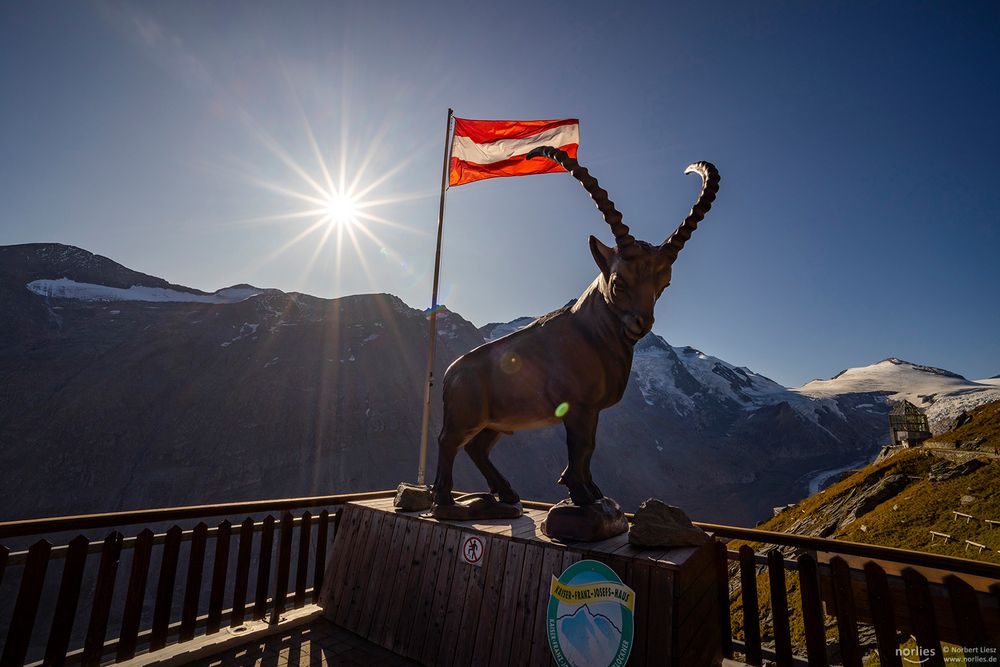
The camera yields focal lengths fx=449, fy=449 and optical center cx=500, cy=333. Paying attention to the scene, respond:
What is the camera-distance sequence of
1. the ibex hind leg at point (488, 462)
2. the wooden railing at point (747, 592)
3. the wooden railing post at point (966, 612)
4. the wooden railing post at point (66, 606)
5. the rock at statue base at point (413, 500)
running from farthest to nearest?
1. the ibex hind leg at point (488, 462)
2. the rock at statue base at point (413, 500)
3. the wooden railing post at point (66, 606)
4. the wooden railing at point (747, 592)
5. the wooden railing post at point (966, 612)

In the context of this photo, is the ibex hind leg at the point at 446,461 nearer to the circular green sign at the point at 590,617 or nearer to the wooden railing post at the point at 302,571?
the wooden railing post at the point at 302,571

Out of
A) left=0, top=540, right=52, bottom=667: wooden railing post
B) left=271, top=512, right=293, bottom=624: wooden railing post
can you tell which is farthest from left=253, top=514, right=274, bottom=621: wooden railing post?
left=0, top=540, right=52, bottom=667: wooden railing post

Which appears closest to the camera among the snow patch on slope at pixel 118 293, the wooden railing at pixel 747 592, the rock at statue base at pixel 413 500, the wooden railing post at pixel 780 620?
the wooden railing at pixel 747 592

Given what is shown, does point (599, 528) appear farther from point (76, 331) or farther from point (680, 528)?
point (76, 331)

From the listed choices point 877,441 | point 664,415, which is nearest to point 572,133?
point 664,415

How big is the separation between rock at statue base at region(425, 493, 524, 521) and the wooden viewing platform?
11 cm

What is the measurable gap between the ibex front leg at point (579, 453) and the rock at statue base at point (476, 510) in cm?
116

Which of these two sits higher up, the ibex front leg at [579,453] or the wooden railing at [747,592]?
the ibex front leg at [579,453]

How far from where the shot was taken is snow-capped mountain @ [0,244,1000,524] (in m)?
52.4

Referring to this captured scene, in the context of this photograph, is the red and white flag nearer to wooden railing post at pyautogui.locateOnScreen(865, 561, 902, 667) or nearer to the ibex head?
the ibex head

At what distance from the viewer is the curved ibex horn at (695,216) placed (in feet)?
13.4

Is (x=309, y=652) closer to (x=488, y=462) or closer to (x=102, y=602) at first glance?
(x=102, y=602)

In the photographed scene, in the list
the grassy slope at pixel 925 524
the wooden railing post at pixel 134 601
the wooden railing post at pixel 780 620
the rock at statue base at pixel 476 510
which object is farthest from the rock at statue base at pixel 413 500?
the grassy slope at pixel 925 524

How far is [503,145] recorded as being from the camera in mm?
8031
